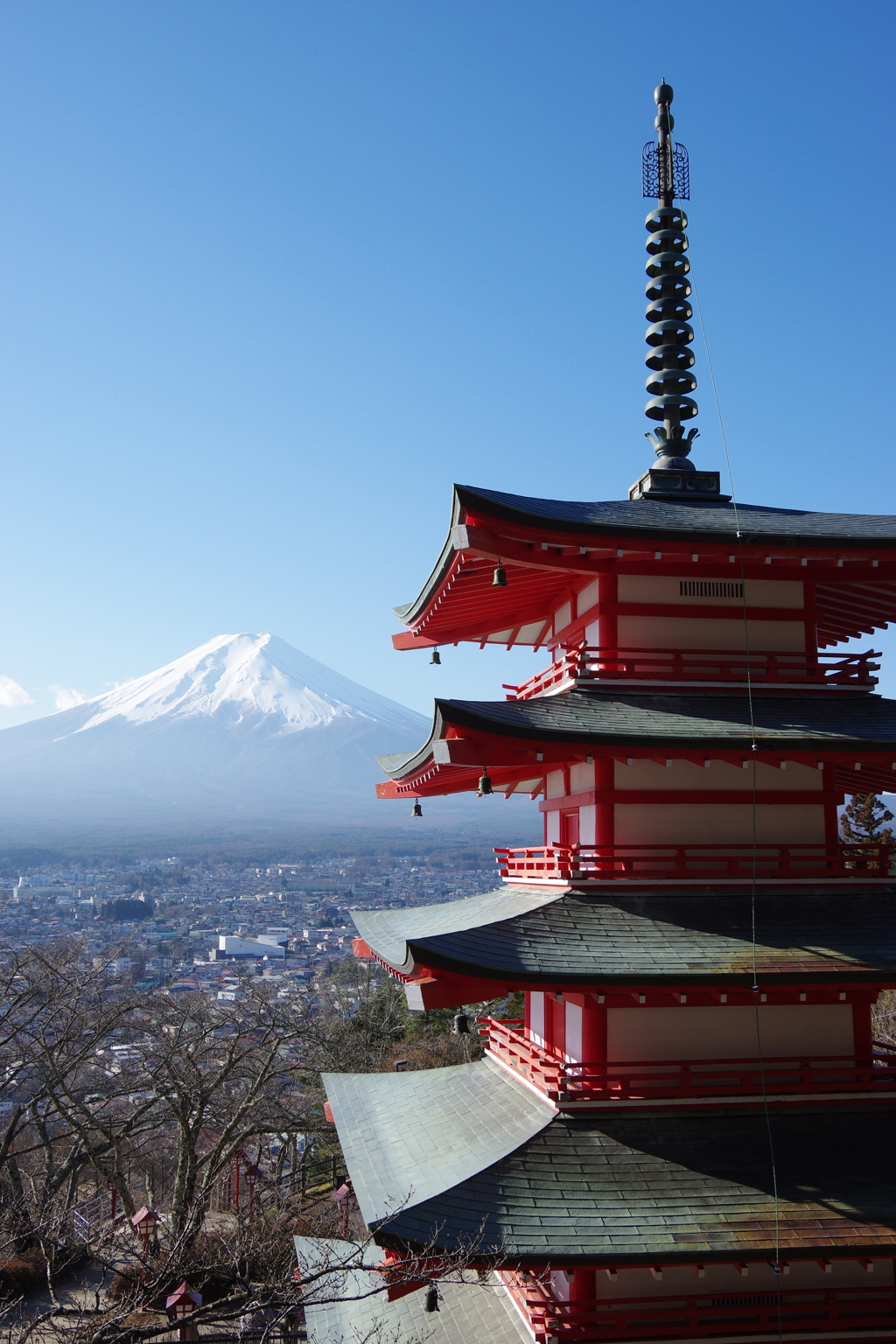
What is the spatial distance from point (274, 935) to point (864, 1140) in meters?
73.0

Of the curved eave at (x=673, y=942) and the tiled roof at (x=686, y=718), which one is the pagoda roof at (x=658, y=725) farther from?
the curved eave at (x=673, y=942)

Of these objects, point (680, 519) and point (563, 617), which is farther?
point (563, 617)

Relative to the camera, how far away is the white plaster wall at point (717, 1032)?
9.36 m

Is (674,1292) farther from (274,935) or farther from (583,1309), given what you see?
(274,935)

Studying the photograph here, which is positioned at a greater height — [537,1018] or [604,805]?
[604,805]

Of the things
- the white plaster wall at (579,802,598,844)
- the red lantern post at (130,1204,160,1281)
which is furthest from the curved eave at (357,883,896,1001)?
the red lantern post at (130,1204,160,1281)

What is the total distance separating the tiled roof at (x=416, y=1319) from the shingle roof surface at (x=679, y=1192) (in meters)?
1.57

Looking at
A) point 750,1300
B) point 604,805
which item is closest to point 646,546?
point 604,805

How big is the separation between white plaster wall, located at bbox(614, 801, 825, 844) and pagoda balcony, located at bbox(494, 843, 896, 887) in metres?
0.13

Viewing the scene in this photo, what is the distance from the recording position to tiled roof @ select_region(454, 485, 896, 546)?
30.9 feet

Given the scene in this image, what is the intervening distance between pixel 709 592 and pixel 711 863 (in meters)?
2.91

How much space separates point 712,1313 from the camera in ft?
27.8

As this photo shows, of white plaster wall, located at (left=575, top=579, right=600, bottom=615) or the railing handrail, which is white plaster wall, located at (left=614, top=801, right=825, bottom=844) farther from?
white plaster wall, located at (left=575, top=579, right=600, bottom=615)

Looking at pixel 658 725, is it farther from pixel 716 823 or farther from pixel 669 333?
pixel 669 333
